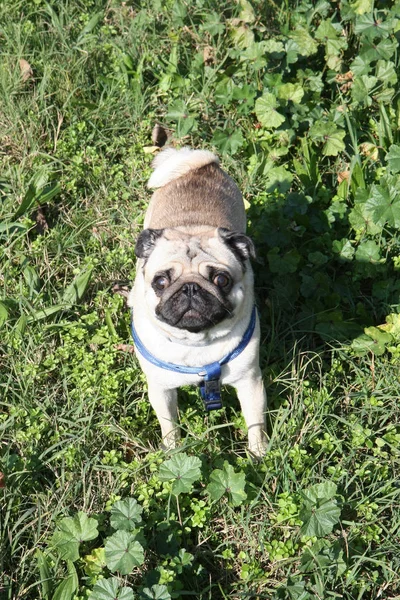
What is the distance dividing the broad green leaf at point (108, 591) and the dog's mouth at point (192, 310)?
105 cm

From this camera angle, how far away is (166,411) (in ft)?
11.5

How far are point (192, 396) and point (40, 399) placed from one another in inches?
31.5

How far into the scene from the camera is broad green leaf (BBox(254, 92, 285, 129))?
178 inches

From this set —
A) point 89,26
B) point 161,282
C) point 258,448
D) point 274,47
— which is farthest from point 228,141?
point 258,448

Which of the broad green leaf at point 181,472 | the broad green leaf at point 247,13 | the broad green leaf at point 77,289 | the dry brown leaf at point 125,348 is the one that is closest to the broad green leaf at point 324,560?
the broad green leaf at point 181,472

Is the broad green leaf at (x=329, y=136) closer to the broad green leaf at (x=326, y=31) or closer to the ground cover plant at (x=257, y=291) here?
the ground cover plant at (x=257, y=291)

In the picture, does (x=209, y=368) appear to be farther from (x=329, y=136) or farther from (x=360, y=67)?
(x=360, y=67)

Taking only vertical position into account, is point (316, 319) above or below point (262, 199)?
below

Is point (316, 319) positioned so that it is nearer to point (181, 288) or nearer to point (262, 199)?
point (262, 199)

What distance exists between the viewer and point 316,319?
3.99 meters

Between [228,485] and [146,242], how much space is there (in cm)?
115

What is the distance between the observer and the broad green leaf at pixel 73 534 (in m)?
2.96

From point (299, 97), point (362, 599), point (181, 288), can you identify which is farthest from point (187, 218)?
point (362, 599)

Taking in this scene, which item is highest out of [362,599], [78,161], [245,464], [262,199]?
[78,161]
